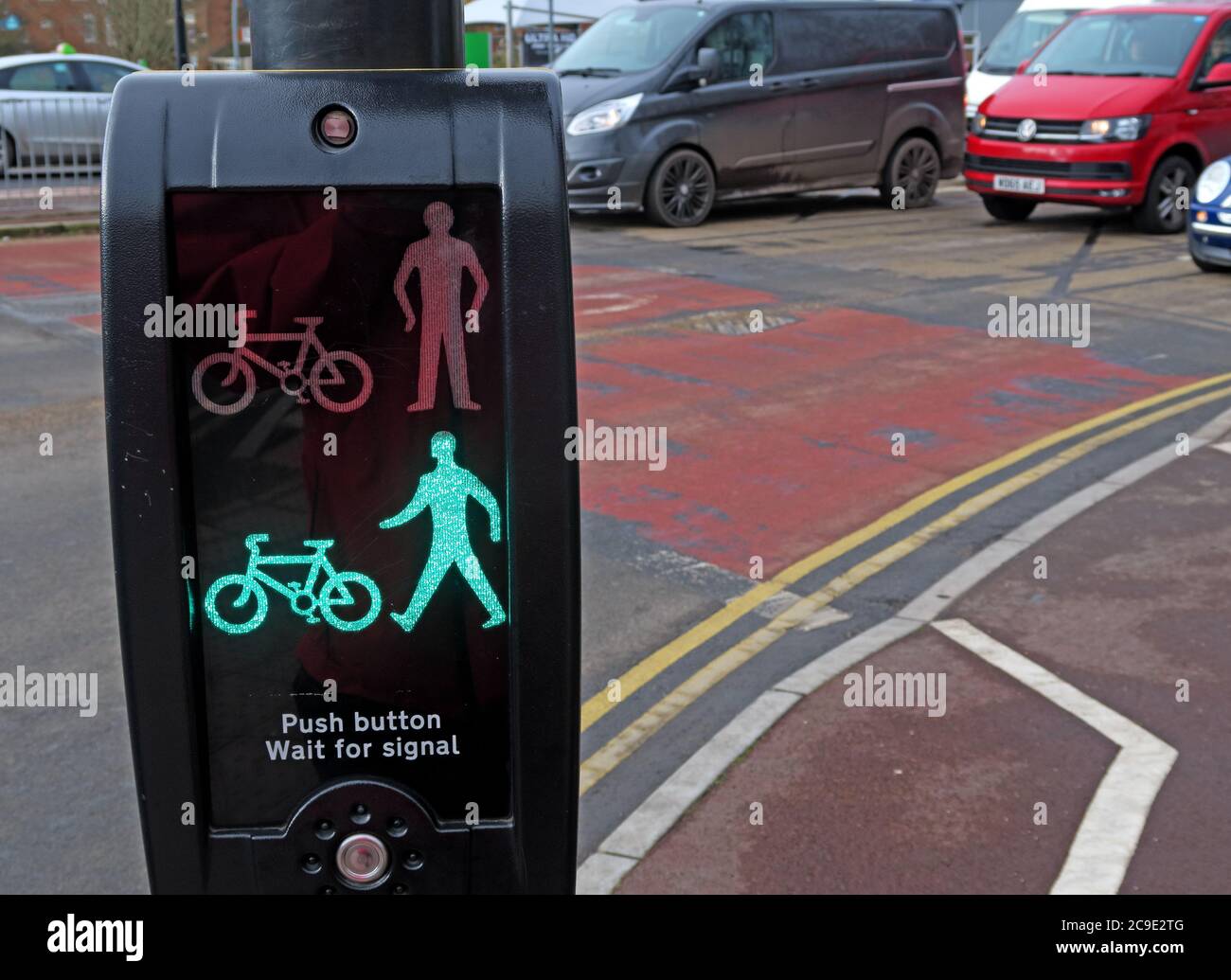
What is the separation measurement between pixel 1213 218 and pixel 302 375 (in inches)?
491

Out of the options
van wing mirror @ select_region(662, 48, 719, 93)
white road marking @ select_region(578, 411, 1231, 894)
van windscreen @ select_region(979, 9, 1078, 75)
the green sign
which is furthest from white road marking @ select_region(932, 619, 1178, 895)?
the green sign

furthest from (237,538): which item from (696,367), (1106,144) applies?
(1106,144)

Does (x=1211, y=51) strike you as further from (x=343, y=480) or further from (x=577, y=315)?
(x=343, y=480)

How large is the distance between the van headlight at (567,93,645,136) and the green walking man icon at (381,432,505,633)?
1384cm

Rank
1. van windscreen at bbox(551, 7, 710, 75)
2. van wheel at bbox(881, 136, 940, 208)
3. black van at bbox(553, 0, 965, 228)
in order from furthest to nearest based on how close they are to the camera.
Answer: van wheel at bbox(881, 136, 940, 208)
van windscreen at bbox(551, 7, 710, 75)
black van at bbox(553, 0, 965, 228)

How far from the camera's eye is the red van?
15.5 m

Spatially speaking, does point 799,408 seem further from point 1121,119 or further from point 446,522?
point 1121,119

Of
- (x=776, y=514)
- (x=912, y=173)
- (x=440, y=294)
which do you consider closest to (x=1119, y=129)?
(x=912, y=173)

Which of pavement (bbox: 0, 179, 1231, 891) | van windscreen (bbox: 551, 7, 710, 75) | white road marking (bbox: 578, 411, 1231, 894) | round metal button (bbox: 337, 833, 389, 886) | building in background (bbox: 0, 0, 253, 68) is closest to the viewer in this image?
round metal button (bbox: 337, 833, 389, 886)

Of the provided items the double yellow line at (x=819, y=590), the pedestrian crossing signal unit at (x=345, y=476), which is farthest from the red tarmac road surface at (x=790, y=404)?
the pedestrian crossing signal unit at (x=345, y=476)

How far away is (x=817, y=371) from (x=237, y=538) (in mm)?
8010

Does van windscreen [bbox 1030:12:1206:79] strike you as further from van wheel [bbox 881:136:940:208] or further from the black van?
van wheel [bbox 881:136:940:208]

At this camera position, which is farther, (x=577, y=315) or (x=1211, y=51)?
(x=1211, y=51)
